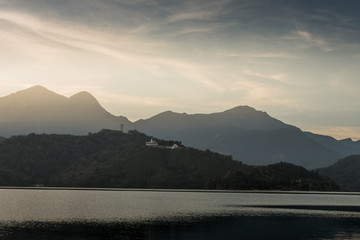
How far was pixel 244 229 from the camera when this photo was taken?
128 meters

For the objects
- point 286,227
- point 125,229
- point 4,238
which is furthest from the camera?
point 286,227

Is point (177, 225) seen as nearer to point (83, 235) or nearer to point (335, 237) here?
point (83, 235)

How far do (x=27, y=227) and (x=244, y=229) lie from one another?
56.1 meters

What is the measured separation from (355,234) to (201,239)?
3716cm

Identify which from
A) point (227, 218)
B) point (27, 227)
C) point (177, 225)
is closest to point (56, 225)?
point (27, 227)

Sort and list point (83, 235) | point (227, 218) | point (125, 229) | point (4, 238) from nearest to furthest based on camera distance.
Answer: point (4, 238) < point (83, 235) < point (125, 229) < point (227, 218)

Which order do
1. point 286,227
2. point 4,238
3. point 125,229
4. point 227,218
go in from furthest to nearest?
point 227,218 → point 286,227 → point 125,229 → point 4,238

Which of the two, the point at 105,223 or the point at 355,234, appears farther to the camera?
the point at 105,223

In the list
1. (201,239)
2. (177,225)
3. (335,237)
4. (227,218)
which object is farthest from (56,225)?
(335,237)

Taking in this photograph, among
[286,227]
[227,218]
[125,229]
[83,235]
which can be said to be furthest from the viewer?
[227,218]

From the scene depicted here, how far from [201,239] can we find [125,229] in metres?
24.5

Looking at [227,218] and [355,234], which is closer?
[355,234]

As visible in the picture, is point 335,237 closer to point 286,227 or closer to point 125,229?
point 286,227

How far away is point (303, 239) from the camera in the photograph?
107 meters
